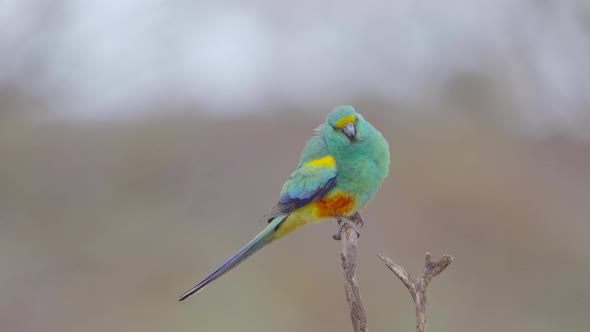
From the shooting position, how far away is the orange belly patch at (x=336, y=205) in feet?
9.38

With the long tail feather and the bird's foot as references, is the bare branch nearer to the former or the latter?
the bird's foot

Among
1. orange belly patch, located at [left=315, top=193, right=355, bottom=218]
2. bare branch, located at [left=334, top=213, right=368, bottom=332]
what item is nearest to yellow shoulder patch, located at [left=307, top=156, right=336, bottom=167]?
orange belly patch, located at [left=315, top=193, right=355, bottom=218]

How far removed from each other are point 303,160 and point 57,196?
3705 mm

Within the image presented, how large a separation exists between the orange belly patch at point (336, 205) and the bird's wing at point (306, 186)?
50 mm

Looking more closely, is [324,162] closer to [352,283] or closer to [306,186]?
[306,186]

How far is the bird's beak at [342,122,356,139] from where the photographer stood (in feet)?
8.95

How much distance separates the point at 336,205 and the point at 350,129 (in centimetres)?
36

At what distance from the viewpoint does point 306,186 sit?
277 cm

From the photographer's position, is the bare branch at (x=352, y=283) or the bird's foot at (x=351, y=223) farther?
the bird's foot at (x=351, y=223)

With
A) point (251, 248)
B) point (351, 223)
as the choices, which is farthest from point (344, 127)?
point (251, 248)

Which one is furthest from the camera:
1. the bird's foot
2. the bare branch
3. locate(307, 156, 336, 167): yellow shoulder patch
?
locate(307, 156, 336, 167): yellow shoulder patch

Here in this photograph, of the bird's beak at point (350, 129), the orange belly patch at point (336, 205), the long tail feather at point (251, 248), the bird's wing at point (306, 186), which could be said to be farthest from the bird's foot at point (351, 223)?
the bird's beak at point (350, 129)

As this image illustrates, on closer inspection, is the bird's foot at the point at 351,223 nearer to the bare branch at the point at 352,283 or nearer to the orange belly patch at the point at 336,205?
the orange belly patch at the point at 336,205

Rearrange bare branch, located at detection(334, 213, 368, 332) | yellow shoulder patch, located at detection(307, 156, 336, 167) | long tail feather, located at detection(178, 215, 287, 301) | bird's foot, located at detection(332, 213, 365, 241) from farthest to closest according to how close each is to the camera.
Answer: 1. yellow shoulder patch, located at detection(307, 156, 336, 167)
2. bird's foot, located at detection(332, 213, 365, 241)
3. long tail feather, located at detection(178, 215, 287, 301)
4. bare branch, located at detection(334, 213, 368, 332)
